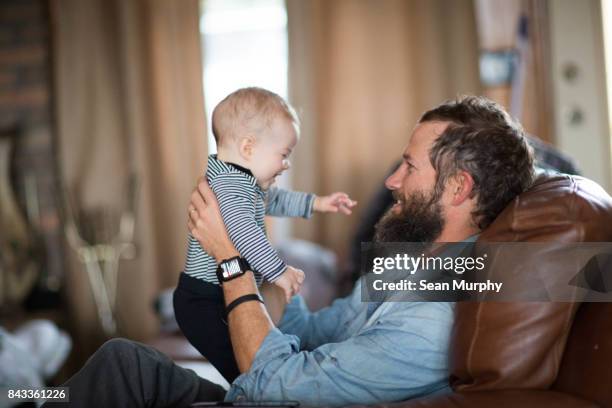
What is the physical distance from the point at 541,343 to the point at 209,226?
649 millimetres

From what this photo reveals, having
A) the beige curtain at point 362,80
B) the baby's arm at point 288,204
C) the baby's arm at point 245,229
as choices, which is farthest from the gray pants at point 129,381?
the beige curtain at point 362,80

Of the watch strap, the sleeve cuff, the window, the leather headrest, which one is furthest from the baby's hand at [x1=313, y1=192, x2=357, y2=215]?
the window

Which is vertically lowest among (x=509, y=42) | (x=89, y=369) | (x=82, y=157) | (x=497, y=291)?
(x=89, y=369)

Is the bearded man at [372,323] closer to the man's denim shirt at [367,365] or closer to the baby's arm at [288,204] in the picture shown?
the man's denim shirt at [367,365]

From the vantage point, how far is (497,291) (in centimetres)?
108

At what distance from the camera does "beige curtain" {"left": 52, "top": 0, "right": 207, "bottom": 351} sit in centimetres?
372

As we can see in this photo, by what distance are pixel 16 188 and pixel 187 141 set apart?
3.63 ft

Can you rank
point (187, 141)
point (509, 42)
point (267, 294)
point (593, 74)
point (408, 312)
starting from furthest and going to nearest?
1. point (187, 141)
2. point (509, 42)
3. point (593, 74)
4. point (267, 294)
5. point (408, 312)

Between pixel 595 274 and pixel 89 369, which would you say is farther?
pixel 89 369

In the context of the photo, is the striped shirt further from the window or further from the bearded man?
the window

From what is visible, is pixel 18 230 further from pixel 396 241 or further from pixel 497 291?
pixel 497 291

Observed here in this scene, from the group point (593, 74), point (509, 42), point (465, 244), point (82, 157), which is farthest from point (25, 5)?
point (465, 244)

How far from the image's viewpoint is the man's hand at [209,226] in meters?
1.28

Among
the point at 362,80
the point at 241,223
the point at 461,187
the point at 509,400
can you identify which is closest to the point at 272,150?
the point at 241,223
